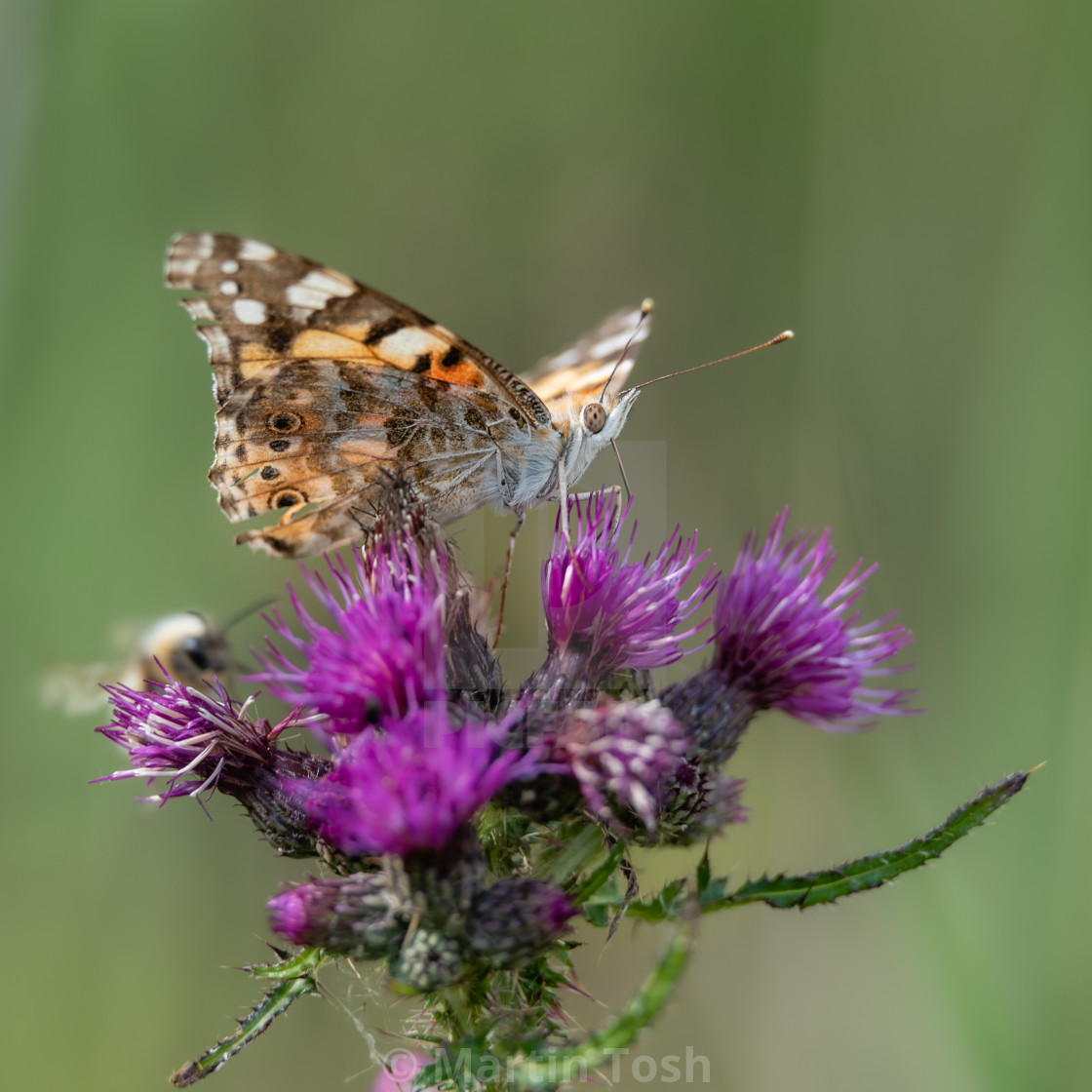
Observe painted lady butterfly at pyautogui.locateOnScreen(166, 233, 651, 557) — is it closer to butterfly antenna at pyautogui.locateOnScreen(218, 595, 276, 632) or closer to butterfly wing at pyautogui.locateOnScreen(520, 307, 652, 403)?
butterfly antenna at pyautogui.locateOnScreen(218, 595, 276, 632)

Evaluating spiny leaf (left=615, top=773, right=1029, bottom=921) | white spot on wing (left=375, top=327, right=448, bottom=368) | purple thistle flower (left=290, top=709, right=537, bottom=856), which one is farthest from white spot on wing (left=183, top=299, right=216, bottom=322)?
spiny leaf (left=615, top=773, right=1029, bottom=921)

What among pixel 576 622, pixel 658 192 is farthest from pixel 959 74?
pixel 576 622

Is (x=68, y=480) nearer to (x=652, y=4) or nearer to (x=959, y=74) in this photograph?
(x=652, y=4)

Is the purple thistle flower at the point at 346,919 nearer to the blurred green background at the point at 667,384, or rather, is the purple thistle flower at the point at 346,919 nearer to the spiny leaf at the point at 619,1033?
the spiny leaf at the point at 619,1033

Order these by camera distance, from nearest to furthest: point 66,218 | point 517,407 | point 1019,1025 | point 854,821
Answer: point 1019,1025 < point 517,407 < point 854,821 < point 66,218

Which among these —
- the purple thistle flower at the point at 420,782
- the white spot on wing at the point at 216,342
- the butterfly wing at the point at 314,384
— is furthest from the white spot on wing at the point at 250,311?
the purple thistle flower at the point at 420,782

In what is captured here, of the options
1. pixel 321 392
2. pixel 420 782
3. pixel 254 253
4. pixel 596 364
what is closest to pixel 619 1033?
pixel 420 782
